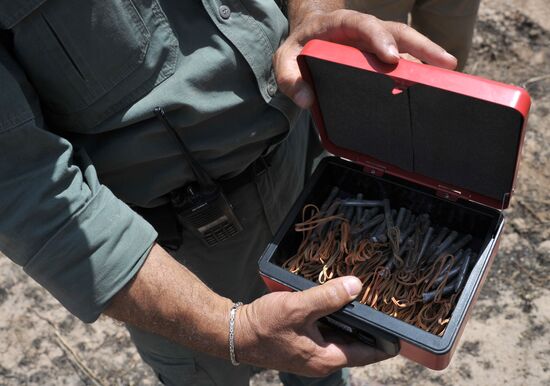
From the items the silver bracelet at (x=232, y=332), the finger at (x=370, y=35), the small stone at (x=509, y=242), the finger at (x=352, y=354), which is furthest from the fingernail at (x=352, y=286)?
the small stone at (x=509, y=242)

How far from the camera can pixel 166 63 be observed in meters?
1.28

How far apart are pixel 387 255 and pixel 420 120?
39 centimetres

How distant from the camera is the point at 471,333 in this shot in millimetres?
2326

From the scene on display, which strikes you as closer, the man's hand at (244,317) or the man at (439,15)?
the man's hand at (244,317)

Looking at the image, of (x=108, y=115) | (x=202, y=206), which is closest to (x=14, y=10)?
(x=108, y=115)

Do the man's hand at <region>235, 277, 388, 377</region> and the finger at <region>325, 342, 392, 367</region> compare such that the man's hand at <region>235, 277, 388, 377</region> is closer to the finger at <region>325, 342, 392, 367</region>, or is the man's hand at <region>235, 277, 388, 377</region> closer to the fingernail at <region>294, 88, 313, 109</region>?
the finger at <region>325, 342, 392, 367</region>

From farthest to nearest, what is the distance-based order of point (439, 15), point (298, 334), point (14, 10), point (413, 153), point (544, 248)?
point (439, 15) < point (544, 248) < point (413, 153) < point (298, 334) < point (14, 10)

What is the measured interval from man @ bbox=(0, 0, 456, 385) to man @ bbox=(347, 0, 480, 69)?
1.32 m

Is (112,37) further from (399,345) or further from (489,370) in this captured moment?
(489,370)

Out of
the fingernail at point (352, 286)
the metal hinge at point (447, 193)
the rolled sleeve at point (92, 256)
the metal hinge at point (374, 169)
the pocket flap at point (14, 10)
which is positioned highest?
the pocket flap at point (14, 10)

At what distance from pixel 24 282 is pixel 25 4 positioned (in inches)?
75.2

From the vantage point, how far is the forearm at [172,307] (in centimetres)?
125

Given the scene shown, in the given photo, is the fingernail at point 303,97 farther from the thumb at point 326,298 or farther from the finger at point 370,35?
the thumb at point 326,298

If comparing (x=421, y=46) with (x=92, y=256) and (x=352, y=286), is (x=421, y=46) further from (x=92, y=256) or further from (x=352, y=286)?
(x=92, y=256)
